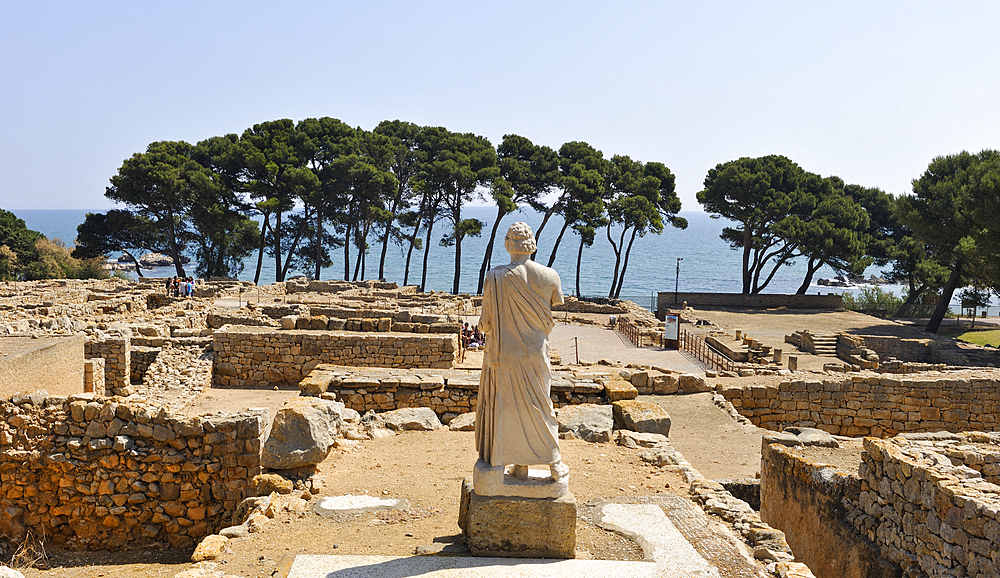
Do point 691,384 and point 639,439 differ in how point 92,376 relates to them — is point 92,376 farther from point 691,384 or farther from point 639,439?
point 691,384

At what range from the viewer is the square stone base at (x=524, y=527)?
4.90 metres

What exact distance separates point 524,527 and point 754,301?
43.0 m

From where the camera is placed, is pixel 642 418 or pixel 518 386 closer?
pixel 518 386

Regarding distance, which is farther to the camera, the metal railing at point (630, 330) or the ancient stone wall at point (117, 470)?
the metal railing at point (630, 330)

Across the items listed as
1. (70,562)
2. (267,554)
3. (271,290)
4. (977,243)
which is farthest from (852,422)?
(271,290)

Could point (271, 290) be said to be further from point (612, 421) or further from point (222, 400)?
point (612, 421)

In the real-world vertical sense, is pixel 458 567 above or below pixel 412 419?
below

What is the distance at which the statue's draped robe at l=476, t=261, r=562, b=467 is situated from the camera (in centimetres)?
498

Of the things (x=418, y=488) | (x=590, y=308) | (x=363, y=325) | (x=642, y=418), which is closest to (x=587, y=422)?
(x=642, y=418)

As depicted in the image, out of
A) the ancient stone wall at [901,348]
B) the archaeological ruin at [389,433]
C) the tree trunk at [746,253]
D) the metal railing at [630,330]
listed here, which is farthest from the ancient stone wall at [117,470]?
the tree trunk at [746,253]

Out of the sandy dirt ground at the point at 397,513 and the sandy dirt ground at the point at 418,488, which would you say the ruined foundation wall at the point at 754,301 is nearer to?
the sandy dirt ground at the point at 418,488

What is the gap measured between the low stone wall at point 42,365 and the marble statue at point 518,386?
7983 millimetres

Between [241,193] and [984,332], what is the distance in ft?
141

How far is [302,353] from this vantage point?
613 inches
